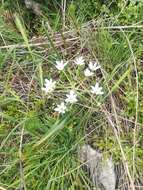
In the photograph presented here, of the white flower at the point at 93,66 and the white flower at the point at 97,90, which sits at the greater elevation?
the white flower at the point at 93,66

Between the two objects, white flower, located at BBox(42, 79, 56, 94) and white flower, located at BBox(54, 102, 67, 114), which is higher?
white flower, located at BBox(42, 79, 56, 94)

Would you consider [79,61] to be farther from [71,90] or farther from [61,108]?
[61,108]

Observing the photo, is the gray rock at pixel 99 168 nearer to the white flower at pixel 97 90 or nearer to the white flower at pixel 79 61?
the white flower at pixel 97 90

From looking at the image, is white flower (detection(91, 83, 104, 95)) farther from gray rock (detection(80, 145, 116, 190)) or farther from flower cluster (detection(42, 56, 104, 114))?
gray rock (detection(80, 145, 116, 190))

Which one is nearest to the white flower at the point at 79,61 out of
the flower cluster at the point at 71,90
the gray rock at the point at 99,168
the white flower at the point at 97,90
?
the flower cluster at the point at 71,90

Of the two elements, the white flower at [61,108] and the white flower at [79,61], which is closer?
the white flower at [61,108]

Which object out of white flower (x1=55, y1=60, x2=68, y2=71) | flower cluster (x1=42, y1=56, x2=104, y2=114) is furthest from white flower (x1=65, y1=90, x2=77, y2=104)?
white flower (x1=55, y1=60, x2=68, y2=71)

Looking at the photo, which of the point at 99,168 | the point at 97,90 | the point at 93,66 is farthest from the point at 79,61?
the point at 99,168

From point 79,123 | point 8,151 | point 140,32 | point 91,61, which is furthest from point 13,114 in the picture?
point 140,32
